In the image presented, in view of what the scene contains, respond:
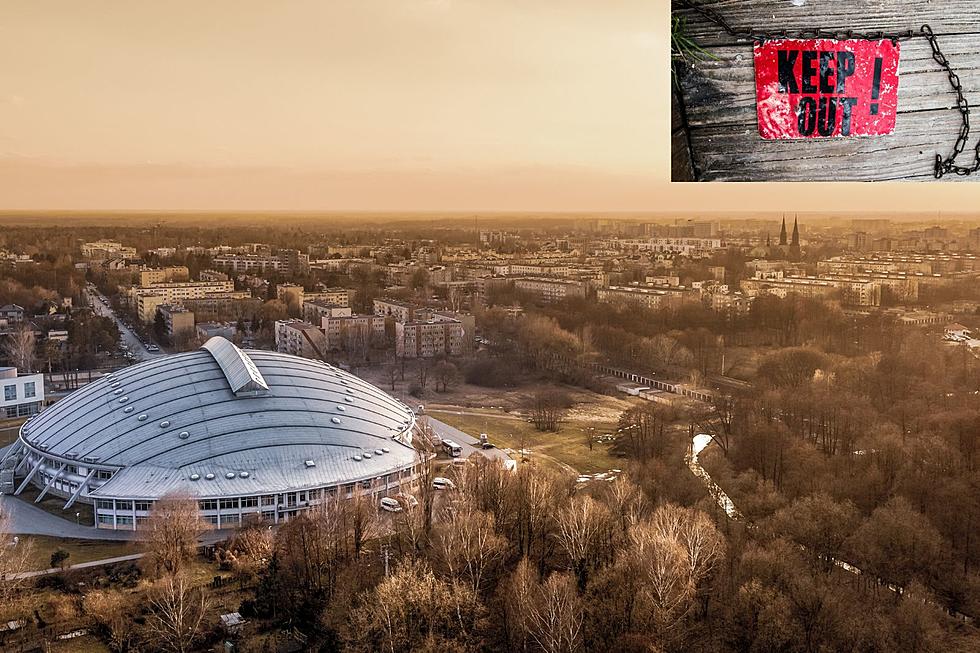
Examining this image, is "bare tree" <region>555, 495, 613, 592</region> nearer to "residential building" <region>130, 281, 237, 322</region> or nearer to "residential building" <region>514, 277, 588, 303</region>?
"residential building" <region>514, 277, 588, 303</region>

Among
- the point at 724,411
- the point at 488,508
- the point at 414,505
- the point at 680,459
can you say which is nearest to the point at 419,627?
the point at 488,508

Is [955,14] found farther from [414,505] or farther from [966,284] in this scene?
[966,284]

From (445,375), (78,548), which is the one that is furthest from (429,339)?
(78,548)

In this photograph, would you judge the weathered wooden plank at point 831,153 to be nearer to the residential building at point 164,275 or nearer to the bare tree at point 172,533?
the bare tree at point 172,533

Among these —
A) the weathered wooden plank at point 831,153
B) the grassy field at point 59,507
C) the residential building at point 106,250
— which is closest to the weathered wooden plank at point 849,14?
the weathered wooden plank at point 831,153

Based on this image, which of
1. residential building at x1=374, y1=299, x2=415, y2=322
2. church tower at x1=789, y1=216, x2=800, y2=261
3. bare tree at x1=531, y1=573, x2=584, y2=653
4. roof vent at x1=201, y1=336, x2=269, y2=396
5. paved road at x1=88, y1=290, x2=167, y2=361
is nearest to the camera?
bare tree at x1=531, y1=573, x2=584, y2=653


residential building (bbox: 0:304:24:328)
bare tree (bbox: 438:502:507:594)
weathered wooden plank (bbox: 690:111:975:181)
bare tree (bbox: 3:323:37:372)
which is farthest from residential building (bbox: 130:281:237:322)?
weathered wooden plank (bbox: 690:111:975:181)
